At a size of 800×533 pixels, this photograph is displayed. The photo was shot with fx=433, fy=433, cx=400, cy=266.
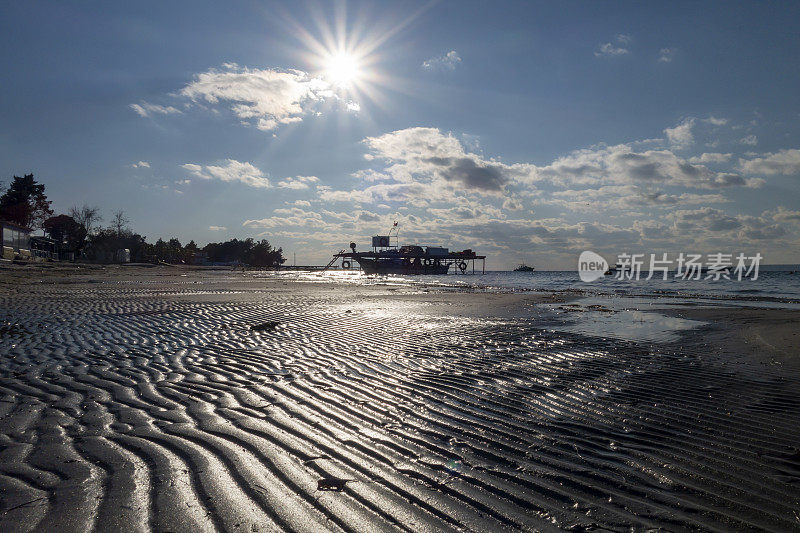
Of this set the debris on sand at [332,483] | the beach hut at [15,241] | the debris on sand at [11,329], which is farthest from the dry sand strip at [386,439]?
the beach hut at [15,241]

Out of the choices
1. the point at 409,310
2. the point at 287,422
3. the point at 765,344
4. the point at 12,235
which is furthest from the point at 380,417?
the point at 12,235

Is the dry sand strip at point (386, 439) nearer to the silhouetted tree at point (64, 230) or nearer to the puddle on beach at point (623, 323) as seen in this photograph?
the puddle on beach at point (623, 323)

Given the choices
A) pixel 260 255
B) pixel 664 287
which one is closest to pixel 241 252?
pixel 260 255

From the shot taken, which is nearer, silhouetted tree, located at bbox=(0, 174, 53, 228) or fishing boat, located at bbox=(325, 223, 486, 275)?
silhouetted tree, located at bbox=(0, 174, 53, 228)

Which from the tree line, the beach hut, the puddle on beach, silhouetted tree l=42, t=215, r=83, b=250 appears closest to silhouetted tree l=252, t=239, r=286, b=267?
the tree line

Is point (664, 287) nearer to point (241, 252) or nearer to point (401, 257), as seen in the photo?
point (401, 257)

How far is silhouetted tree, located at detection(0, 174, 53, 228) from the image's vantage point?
51312mm

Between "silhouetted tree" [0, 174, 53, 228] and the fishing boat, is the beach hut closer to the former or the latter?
"silhouetted tree" [0, 174, 53, 228]

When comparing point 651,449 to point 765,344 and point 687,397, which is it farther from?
point 765,344

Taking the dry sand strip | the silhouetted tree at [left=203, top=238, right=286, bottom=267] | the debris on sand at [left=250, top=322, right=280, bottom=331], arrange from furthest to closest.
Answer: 1. the silhouetted tree at [left=203, top=238, right=286, bottom=267]
2. the debris on sand at [left=250, top=322, right=280, bottom=331]
3. the dry sand strip

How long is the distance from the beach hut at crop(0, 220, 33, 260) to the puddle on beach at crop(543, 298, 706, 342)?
48.0 metres

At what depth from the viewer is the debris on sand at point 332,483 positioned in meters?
2.99

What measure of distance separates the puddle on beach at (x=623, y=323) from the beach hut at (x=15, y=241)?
1891 inches

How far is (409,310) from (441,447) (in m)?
12.1
